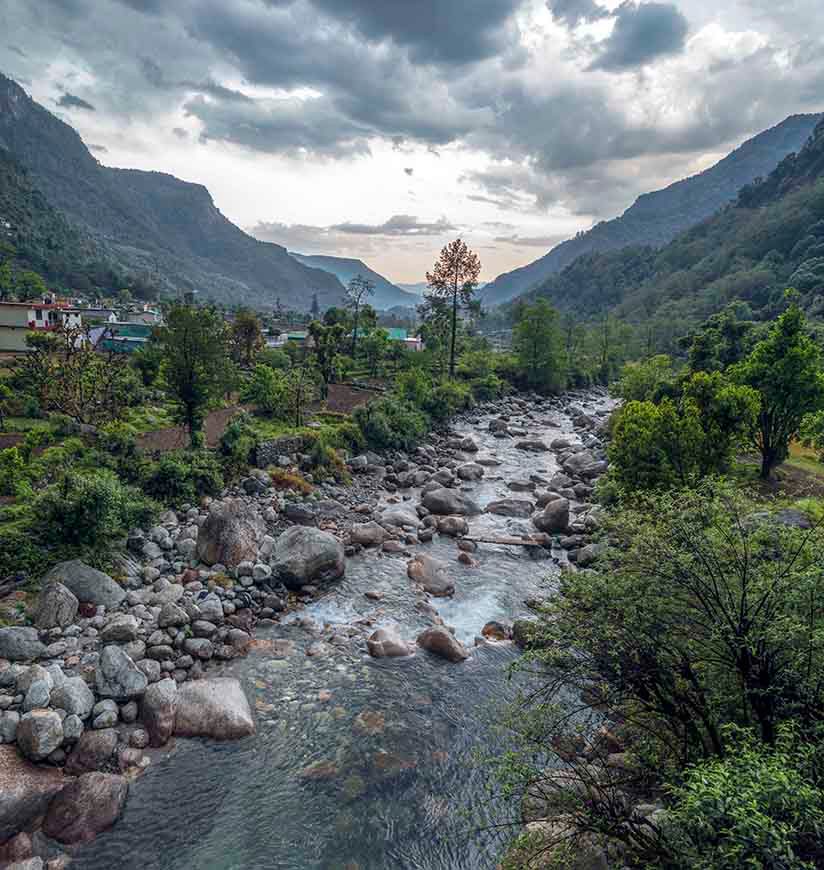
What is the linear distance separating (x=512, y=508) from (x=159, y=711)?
751 inches

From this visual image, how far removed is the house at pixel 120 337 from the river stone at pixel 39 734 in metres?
38.9

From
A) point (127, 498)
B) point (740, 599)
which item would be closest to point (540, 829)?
point (740, 599)

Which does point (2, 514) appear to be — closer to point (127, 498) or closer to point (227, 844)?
point (127, 498)

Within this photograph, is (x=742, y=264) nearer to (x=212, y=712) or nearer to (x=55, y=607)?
(x=212, y=712)

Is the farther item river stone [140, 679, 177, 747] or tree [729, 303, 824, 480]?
tree [729, 303, 824, 480]

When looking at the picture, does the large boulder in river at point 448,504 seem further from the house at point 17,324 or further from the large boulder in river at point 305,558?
the house at point 17,324

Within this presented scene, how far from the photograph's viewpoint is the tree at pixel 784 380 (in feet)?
74.2

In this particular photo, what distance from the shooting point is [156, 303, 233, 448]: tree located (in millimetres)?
23375

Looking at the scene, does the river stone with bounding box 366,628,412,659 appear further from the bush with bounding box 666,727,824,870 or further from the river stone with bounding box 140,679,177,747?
the bush with bounding box 666,727,824,870

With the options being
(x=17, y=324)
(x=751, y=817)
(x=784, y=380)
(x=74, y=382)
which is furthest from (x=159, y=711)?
(x=17, y=324)

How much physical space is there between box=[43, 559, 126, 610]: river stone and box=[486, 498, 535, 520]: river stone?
699 inches

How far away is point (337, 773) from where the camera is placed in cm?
1097

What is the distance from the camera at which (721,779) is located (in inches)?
210

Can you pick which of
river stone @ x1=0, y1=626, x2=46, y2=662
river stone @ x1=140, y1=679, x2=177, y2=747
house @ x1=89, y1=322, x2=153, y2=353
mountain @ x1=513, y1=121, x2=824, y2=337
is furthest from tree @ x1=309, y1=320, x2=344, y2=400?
mountain @ x1=513, y1=121, x2=824, y2=337
